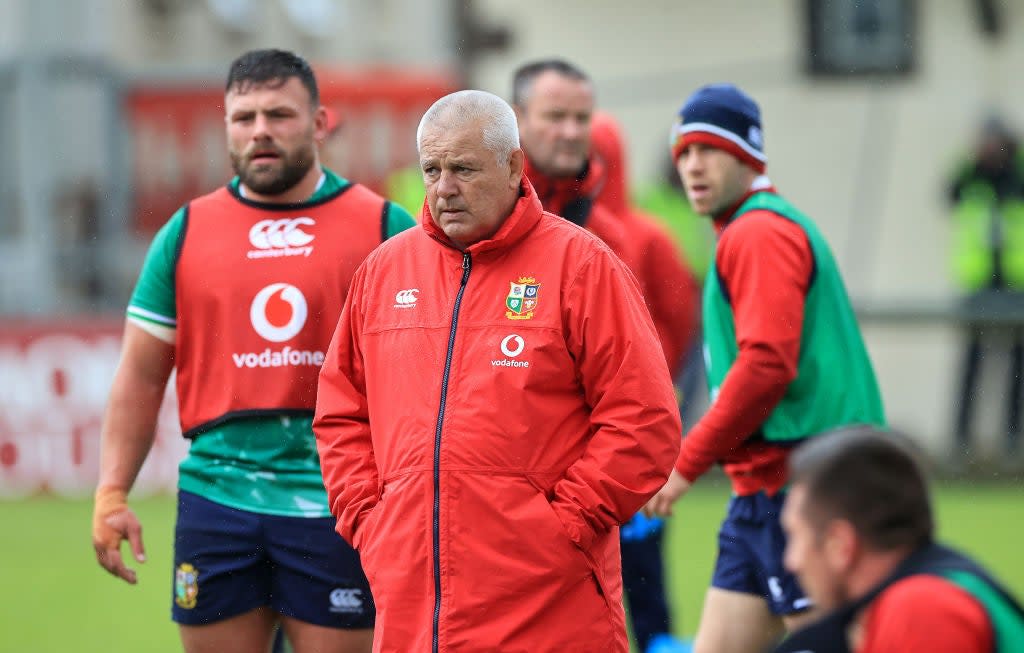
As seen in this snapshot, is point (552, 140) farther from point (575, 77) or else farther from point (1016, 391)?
point (1016, 391)

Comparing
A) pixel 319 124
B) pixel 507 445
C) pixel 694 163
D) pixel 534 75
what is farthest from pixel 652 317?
pixel 507 445

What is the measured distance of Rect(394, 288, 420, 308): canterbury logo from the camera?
15.9 feet

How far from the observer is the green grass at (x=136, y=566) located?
9.70m

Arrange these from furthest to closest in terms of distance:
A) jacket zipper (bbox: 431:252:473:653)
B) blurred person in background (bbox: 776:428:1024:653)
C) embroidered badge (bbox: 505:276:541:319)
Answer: embroidered badge (bbox: 505:276:541:319)
jacket zipper (bbox: 431:252:473:653)
blurred person in background (bbox: 776:428:1024:653)

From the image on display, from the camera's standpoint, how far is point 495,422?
15.2ft

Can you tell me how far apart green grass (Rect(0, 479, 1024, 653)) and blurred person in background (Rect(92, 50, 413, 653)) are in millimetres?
3763

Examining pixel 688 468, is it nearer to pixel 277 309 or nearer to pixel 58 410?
pixel 277 309

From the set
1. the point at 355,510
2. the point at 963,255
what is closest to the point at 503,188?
the point at 355,510

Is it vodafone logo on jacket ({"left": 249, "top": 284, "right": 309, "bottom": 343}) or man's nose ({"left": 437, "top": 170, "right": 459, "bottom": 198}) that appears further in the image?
vodafone logo on jacket ({"left": 249, "top": 284, "right": 309, "bottom": 343})

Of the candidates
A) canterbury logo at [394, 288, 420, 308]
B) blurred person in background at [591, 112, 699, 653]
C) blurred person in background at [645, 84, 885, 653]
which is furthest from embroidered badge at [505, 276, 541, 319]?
blurred person in background at [591, 112, 699, 653]

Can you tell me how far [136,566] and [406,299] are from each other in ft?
23.9

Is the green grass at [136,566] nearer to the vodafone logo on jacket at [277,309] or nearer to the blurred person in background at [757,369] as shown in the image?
the blurred person in background at [757,369]

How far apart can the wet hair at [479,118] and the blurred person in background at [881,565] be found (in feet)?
5.00

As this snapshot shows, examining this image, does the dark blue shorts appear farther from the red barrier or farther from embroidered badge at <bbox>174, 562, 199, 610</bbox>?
the red barrier
